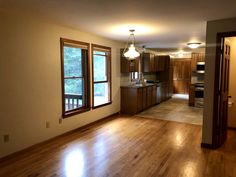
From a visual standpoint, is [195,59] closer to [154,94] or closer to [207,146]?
[154,94]

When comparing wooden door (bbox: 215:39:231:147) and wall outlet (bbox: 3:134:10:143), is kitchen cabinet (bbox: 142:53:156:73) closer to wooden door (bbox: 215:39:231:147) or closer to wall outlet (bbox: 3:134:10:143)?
wooden door (bbox: 215:39:231:147)

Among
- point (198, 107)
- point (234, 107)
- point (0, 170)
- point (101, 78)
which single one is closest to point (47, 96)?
point (0, 170)

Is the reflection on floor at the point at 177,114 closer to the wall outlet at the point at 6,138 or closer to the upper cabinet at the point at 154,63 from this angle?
the upper cabinet at the point at 154,63

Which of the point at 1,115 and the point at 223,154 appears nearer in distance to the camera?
the point at 1,115

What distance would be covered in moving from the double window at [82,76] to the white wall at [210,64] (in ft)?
9.02

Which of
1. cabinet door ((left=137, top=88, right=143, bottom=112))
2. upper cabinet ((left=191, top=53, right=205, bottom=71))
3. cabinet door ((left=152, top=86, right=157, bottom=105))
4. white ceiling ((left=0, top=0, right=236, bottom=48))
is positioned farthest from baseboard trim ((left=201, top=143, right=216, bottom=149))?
upper cabinet ((left=191, top=53, right=205, bottom=71))

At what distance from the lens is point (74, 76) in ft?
15.7

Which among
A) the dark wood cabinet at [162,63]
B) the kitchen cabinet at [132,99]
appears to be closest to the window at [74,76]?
the kitchen cabinet at [132,99]

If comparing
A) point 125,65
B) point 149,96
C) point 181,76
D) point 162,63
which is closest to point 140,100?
point 149,96

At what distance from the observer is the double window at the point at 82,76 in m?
4.53

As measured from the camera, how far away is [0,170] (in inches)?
114

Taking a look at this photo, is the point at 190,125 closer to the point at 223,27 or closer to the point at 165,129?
the point at 165,129

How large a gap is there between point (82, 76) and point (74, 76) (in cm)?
31

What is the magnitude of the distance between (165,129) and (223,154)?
1.61 m
